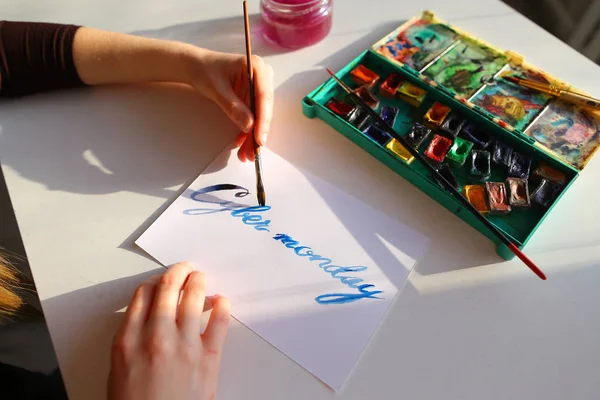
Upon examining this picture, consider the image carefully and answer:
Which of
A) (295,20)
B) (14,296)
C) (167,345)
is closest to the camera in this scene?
(167,345)

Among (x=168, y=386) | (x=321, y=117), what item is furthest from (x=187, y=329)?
(x=321, y=117)

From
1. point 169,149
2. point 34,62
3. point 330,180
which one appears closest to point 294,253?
point 330,180

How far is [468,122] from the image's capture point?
0.66 meters

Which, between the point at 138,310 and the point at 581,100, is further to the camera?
the point at 581,100

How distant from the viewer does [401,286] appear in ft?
1.81

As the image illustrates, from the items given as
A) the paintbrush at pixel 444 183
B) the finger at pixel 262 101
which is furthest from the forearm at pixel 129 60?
the paintbrush at pixel 444 183

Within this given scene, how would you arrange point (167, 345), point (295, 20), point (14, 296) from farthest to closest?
1. point (295, 20)
2. point (14, 296)
3. point (167, 345)

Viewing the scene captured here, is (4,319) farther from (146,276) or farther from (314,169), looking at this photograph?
(314,169)

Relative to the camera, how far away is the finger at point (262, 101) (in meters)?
0.63

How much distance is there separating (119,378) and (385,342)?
28 cm

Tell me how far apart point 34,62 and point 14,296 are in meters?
0.34

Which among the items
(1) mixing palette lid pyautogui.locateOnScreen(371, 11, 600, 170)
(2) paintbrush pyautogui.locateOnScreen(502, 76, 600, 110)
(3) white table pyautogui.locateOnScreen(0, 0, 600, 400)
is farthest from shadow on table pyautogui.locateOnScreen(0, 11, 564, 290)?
(2) paintbrush pyautogui.locateOnScreen(502, 76, 600, 110)

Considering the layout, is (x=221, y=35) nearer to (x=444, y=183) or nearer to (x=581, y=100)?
(x=444, y=183)

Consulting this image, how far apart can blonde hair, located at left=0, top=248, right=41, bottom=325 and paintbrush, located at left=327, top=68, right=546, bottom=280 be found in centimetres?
48
